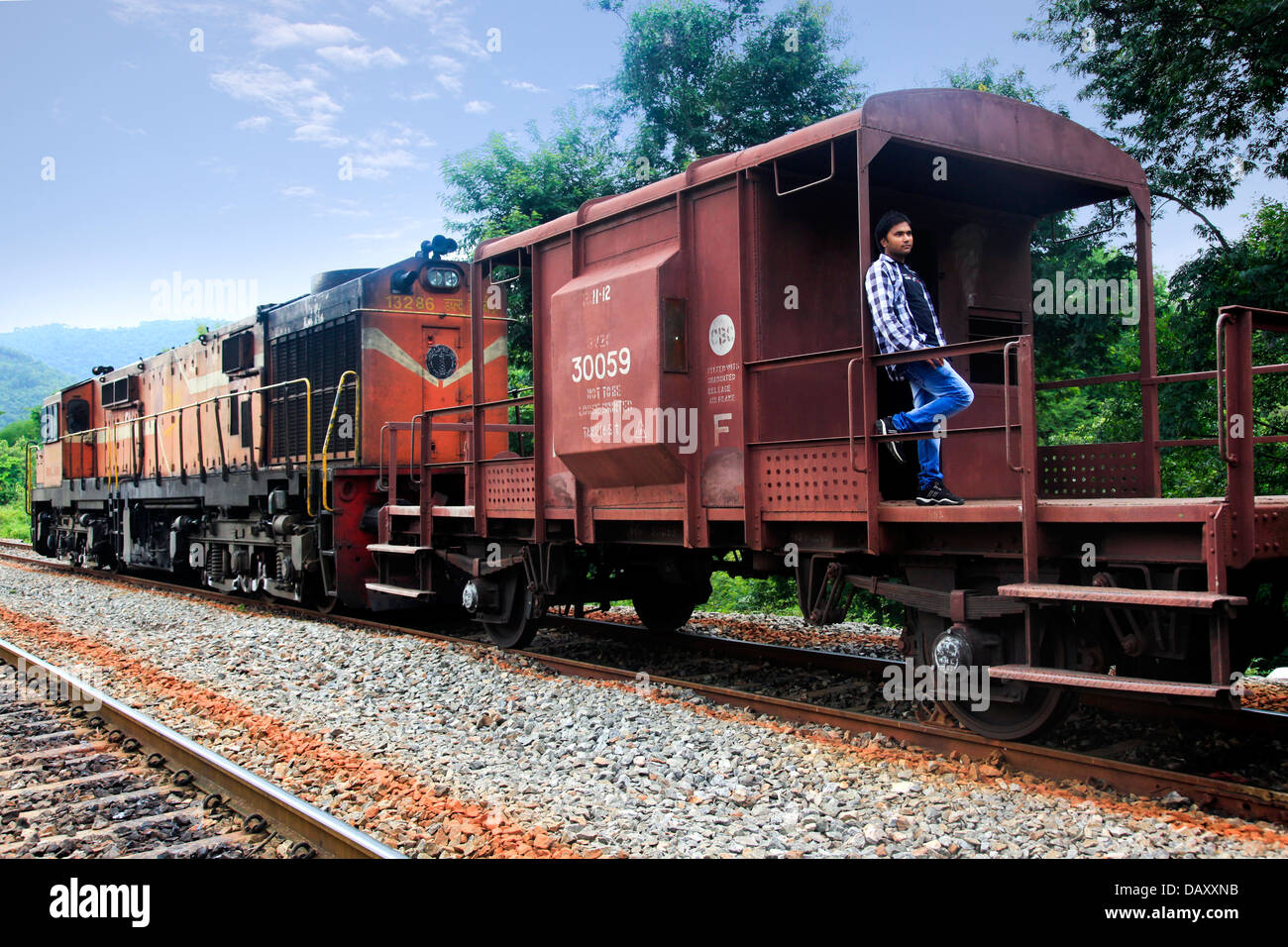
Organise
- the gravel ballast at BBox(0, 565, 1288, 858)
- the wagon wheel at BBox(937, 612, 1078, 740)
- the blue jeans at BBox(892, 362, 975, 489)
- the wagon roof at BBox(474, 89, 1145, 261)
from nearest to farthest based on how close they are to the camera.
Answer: the gravel ballast at BBox(0, 565, 1288, 858) → the wagon wheel at BBox(937, 612, 1078, 740) → the wagon roof at BBox(474, 89, 1145, 261) → the blue jeans at BBox(892, 362, 975, 489)

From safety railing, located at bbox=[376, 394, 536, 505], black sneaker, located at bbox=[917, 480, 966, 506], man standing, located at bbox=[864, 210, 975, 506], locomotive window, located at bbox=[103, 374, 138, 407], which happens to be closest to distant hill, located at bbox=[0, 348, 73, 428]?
locomotive window, located at bbox=[103, 374, 138, 407]

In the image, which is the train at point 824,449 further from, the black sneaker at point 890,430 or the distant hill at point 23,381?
the distant hill at point 23,381

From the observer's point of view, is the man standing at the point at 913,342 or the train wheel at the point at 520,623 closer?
the man standing at the point at 913,342

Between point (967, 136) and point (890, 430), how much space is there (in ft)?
5.84

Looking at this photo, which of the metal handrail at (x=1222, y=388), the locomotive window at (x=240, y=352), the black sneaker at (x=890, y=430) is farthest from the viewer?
the locomotive window at (x=240, y=352)

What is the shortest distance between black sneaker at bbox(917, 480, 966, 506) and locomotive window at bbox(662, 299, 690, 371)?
6.01 ft

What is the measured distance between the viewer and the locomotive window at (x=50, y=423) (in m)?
20.1

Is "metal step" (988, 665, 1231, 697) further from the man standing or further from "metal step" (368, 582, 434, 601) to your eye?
"metal step" (368, 582, 434, 601)

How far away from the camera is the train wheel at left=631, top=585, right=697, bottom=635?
9.05 metres

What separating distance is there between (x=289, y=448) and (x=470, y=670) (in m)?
5.28

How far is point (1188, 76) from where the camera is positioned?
499 inches

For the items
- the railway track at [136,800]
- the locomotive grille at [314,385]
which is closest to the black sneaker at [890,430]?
the railway track at [136,800]

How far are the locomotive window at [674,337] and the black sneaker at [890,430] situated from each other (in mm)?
1373
